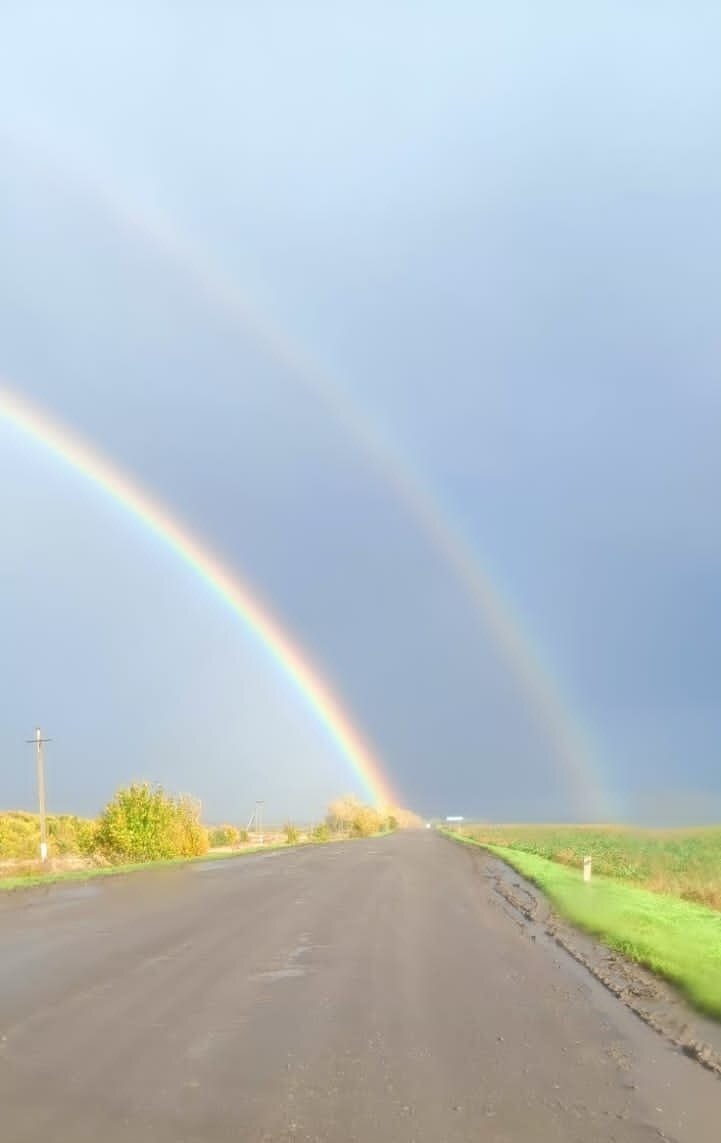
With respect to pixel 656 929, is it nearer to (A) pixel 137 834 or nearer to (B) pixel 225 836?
(A) pixel 137 834

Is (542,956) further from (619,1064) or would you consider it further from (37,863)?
(37,863)

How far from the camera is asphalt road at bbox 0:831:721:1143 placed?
7.09 metres

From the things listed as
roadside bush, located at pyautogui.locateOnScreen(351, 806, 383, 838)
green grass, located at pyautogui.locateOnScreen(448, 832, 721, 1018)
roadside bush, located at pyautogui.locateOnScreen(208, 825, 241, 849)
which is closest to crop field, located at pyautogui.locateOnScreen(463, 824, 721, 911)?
green grass, located at pyautogui.locateOnScreen(448, 832, 721, 1018)

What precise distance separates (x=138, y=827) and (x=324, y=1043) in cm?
4329

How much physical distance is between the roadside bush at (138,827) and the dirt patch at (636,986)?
2879 centimetres

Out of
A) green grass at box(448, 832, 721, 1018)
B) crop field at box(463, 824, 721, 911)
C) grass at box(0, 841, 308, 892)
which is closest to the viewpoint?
green grass at box(448, 832, 721, 1018)

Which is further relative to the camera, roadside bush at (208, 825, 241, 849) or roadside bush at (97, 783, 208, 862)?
roadside bush at (208, 825, 241, 849)

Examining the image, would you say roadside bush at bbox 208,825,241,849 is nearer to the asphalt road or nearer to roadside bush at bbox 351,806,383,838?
roadside bush at bbox 351,806,383,838

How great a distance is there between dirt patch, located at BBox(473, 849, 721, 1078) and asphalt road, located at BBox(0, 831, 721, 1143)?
0.78 feet

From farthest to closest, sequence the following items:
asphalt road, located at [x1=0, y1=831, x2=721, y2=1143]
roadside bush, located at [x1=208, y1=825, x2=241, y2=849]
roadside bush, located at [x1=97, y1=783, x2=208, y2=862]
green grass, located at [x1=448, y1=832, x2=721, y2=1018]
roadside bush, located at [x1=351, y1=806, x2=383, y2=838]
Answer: roadside bush, located at [x1=351, y1=806, x2=383, y2=838], roadside bush, located at [x1=208, y1=825, x2=241, y2=849], roadside bush, located at [x1=97, y1=783, x2=208, y2=862], green grass, located at [x1=448, y1=832, x2=721, y2=1018], asphalt road, located at [x1=0, y1=831, x2=721, y2=1143]

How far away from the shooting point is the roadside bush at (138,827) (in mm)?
50425

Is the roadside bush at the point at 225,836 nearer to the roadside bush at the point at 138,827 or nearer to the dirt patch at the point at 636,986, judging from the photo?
the roadside bush at the point at 138,827

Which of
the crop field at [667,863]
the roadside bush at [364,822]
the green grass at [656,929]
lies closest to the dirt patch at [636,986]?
the green grass at [656,929]

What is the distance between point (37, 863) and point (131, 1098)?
40.2 m
